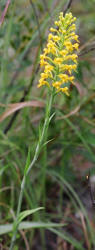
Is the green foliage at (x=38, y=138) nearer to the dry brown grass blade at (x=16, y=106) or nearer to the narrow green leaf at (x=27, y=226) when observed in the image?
the dry brown grass blade at (x=16, y=106)

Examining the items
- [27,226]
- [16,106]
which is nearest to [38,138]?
[16,106]

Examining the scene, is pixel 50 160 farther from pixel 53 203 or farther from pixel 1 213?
pixel 1 213

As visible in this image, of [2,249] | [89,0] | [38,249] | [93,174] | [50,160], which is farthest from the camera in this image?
[50,160]

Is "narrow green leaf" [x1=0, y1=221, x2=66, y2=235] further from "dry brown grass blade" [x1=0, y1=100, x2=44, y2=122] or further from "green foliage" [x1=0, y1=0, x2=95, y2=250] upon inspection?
"dry brown grass blade" [x1=0, y1=100, x2=44, y2=122]

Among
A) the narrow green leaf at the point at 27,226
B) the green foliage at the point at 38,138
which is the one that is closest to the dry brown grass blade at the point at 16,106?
the green foliage at the point at 38,138

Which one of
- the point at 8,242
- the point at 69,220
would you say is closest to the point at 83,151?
the point at 69,220

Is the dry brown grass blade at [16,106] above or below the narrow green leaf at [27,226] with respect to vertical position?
above

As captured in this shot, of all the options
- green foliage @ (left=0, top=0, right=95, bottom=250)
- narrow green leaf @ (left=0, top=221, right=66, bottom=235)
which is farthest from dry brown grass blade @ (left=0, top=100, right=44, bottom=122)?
narrow green leaf @ (left=0, top=221, right=66, bottom=235)

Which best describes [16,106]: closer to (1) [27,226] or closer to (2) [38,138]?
(2) [38,138]

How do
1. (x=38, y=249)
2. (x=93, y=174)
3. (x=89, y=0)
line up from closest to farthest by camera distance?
(x=93, y=174) < (x=89, y=0) < (x=38, y=249)

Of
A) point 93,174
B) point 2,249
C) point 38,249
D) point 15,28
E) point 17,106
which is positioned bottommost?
point 38,249

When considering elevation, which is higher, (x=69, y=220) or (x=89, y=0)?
(x=89, y=0)
